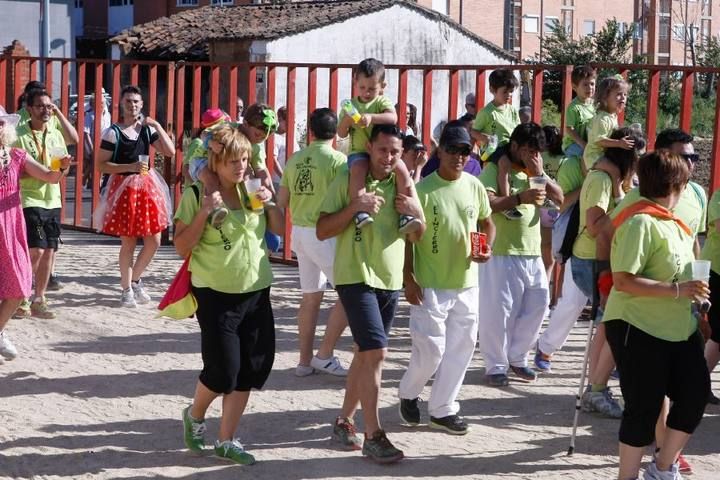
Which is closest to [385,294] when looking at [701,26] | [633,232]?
[633,232]

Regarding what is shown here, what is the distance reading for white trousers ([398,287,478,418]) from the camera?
271 inches

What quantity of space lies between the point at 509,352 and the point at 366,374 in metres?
2.30

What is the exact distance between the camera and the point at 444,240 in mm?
6926

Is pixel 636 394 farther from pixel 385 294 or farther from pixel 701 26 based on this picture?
pixel 701 26

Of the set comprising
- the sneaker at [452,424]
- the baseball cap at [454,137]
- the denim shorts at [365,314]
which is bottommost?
the sneaker at [452,424]

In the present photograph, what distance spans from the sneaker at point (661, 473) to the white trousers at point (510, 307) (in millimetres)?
2190

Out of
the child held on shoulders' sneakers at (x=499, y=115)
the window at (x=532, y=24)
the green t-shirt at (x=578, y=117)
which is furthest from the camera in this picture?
the window at (x=532, y=24)

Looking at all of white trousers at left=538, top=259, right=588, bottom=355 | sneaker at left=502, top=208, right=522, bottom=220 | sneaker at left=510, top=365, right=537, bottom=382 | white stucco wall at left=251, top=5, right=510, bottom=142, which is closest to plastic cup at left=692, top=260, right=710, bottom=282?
white trousers at left=538, top=259, right=588, bottom=355

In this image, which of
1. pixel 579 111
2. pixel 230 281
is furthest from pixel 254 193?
pixel 579 111

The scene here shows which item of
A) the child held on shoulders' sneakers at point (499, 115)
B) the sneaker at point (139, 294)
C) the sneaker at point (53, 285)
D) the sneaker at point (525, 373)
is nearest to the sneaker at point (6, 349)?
the sneaker at point (139, 294)

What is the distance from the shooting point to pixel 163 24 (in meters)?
36.2

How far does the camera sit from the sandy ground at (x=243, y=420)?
252 inches

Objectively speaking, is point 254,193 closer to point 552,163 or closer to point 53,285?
point 552,163

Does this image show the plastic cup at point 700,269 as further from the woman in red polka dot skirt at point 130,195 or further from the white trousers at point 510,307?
the woman in red polka dot skirt at point 130,195
